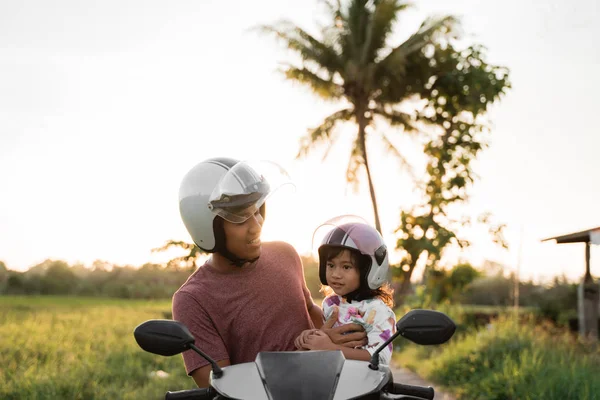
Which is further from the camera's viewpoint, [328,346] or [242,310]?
[242,310]

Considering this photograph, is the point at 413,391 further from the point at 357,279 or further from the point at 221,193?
the point at 221,193

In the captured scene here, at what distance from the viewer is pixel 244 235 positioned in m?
2.83

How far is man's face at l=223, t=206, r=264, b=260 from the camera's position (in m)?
2.81

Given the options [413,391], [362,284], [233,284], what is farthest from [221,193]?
[413,391]

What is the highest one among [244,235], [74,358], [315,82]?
[315,82]

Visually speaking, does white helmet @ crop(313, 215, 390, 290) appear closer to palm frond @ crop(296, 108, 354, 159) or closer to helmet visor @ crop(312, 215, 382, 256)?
helmet visor @ crop(312, 215, 382, 256)

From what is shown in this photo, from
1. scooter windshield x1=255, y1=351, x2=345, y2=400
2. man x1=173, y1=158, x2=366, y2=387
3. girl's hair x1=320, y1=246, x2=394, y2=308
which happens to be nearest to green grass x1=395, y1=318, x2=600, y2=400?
girl's hair x1=320, y1=246, x2=394, y2=308

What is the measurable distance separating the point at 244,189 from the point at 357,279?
0.63 m

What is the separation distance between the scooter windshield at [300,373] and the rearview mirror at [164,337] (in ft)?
0.88

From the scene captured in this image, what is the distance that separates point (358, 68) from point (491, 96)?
6.16 meters

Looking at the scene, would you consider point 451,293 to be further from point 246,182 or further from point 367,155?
point 246,182

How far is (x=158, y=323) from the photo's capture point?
2340 millimetres

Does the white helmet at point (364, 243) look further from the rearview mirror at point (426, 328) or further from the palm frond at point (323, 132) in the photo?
the palm frond at point (323, 132)

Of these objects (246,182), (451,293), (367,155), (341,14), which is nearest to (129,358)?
(246,182)
